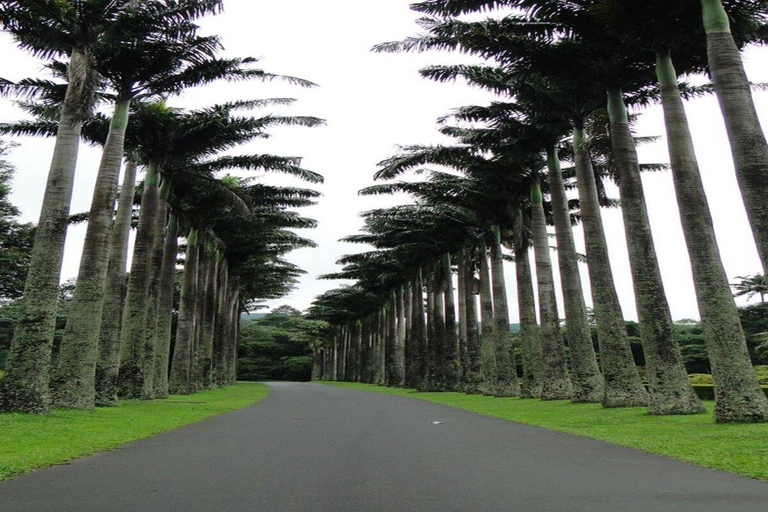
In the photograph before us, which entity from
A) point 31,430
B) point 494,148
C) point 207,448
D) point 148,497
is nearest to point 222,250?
point 494,148

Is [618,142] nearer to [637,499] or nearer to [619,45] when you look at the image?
[619,45]

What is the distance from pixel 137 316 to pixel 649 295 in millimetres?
15725

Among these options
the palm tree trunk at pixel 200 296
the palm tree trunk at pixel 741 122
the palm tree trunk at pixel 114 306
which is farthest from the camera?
the palm tree trunk at pixel 200 296

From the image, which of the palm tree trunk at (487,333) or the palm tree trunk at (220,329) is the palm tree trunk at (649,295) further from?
the palm tree trunk at (220,329)

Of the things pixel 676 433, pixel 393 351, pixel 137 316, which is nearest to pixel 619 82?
pixel 676 433

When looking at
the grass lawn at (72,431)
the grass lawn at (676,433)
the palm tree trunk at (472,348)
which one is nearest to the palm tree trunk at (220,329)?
the palm tree trunk at (472,348)

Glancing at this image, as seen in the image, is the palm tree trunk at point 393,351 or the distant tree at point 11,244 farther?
the palm tree trunk at point 393,351

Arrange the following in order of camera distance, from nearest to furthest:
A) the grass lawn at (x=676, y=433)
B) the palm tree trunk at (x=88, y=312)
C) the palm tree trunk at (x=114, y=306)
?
the grass lawn at (x=676, y=433) < the palm tree trunk at (x=88, y=312) < the palm tree trunk at (x=114, y=306)

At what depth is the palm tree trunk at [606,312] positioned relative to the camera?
15.9m

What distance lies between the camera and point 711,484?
222 inches

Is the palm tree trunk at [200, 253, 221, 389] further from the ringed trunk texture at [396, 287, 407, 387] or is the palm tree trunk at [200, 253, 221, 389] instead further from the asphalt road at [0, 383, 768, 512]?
the asphalt road at [0, 383, 768, 512]

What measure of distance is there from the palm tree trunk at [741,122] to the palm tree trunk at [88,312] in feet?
48.0

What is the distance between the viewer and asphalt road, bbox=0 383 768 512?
15.8 feet

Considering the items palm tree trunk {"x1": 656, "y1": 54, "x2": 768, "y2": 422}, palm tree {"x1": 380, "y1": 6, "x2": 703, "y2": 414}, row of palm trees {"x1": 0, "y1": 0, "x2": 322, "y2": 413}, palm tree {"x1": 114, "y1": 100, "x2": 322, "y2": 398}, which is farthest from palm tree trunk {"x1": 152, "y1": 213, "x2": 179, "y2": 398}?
palm tree trunk {"x1": 656, "y1": 54, "x2": 768, "y2": 422}
